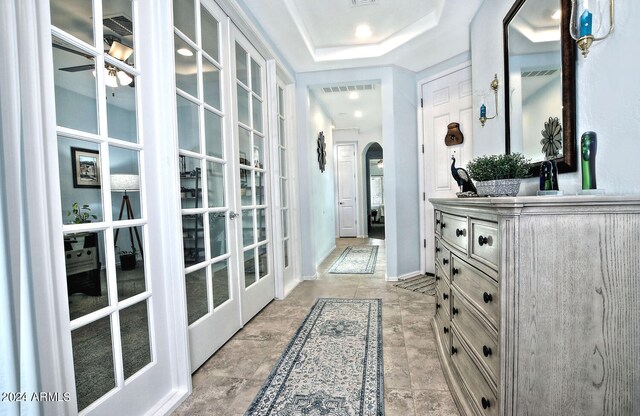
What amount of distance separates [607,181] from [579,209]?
1.29ft

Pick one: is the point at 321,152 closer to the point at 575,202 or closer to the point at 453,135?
the point at 453,135

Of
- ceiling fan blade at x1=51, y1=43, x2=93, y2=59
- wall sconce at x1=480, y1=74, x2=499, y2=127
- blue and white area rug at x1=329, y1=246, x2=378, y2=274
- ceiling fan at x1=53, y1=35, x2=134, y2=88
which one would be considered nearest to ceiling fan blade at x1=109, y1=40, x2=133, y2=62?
ceiling fan at x1=53, y1=35, x2=134, y2=88

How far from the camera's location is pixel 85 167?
114cm

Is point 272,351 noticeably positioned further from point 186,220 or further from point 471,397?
point 471,397

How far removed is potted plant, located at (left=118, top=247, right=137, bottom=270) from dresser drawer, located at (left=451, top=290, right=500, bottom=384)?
1.48 m

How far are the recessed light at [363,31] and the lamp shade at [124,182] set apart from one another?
8.71 ft

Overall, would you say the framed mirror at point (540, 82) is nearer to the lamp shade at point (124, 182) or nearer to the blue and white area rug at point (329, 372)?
the blue and white area rug at point (329, 372)

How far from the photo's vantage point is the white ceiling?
2514mm

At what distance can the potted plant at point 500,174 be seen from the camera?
143cm

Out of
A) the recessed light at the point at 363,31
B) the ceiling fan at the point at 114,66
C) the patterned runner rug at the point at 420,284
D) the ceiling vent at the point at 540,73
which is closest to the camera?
the ceiling fan at the point at 114,66

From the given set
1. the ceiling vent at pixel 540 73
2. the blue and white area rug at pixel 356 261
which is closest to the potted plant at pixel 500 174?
the ceiling vent at pixel 540 73

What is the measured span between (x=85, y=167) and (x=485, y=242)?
154 cm

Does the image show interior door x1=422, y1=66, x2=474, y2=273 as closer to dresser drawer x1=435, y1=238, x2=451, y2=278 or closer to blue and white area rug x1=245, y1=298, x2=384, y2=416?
dresser drawer x1=435, y1=238, x2=451, y2=278

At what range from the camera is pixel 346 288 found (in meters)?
3.29
